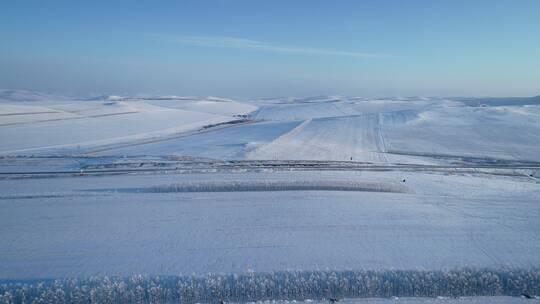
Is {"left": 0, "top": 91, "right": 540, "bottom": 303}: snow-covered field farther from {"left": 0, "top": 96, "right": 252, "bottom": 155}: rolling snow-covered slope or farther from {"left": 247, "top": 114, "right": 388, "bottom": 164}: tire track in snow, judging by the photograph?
{"left": 0, "top": 96, "right": 252, "bottom": 155}: rolling snow-covered slope

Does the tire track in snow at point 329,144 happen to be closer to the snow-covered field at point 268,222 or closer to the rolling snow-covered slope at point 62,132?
the snow-covered field at point 268,222

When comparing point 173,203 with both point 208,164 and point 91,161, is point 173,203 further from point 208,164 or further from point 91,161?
point 91,161

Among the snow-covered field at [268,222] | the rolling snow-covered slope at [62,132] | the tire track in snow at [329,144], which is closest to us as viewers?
the snow-covered field at [268,222]

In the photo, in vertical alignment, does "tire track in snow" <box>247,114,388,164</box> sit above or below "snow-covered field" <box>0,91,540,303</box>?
above

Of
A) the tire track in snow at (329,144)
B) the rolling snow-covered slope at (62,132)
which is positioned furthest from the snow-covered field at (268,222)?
the rolling snow-covered slope at (62,132)

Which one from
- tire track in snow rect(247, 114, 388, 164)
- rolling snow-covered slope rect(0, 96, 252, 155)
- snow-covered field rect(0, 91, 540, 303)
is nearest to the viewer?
snow-covered field rect(0, 91, 540, 303)

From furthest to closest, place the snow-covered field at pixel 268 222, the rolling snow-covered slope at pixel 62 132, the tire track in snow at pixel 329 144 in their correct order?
the rolling snow-covered slope at pixel 62 132 → the tire track in snow at pixel 329 144 → the snow-covered field at pixel 268 222

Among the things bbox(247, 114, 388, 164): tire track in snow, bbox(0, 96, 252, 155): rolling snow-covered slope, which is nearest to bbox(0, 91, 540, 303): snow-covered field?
bbox(247, 114, 388, 164): tire track in snow

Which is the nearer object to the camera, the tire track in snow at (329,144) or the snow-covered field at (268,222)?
the snow-covered field at (268,222)
